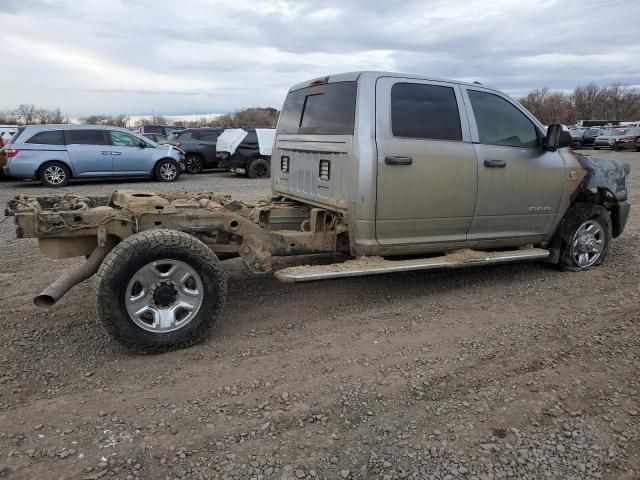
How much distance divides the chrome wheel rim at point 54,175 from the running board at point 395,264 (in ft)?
37.6

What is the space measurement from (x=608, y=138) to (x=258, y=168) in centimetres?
2466

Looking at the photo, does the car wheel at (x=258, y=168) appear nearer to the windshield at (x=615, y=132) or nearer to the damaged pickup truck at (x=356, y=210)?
the damaged pickup truck at (x=356, y=210)

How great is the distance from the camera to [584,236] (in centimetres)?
564

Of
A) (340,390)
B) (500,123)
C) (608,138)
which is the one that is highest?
(500,123)

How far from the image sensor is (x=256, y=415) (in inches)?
114

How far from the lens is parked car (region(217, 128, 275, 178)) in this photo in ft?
54.1

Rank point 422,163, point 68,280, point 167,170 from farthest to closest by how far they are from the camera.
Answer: point 167,170
point 422,163
point 68,280

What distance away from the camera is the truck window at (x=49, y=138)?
13.1 meters

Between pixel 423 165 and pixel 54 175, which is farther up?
pixel 423 165

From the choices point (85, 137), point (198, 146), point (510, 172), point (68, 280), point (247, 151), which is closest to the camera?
point (68, 280)

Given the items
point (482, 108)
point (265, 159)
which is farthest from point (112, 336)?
point (265, 159)

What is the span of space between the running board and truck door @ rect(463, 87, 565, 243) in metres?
0.19

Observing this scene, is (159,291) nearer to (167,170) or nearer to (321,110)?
(321,110)

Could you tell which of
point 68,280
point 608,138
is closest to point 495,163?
point 68,280
